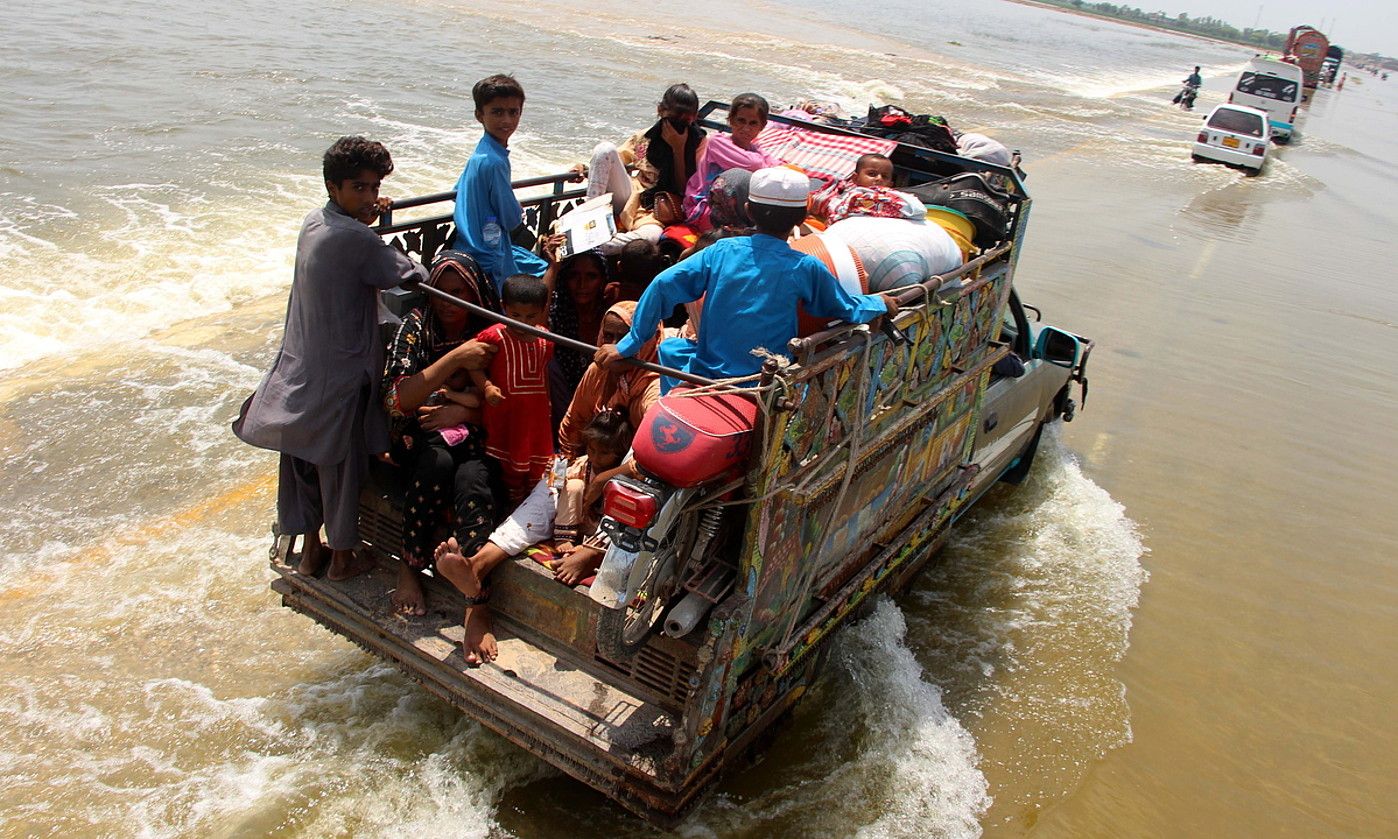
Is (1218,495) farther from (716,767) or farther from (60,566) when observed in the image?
(60,566)

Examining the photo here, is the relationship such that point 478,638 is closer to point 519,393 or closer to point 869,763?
point 519,393

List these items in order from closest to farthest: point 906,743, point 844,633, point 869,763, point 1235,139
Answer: point 869,763, point 906,743, point 844,633, point 1235,139

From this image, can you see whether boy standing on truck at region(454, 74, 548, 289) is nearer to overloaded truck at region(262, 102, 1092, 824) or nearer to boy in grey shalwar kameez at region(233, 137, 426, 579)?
overloaded truck at region(262, 102, 1092, 824)

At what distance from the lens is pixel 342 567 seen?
3729 mm

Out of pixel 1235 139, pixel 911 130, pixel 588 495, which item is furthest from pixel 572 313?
pixel 1235 139

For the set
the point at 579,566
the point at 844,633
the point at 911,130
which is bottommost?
the point at 844,633

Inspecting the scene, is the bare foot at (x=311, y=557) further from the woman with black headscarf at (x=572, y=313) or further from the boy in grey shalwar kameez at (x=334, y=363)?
the woman with black headscarf at (x=572, y=313)

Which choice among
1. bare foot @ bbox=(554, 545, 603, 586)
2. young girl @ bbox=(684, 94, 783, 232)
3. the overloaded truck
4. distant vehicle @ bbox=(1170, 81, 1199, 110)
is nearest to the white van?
distant vehicle @ bbox=(1170, 81, 1199, 110)

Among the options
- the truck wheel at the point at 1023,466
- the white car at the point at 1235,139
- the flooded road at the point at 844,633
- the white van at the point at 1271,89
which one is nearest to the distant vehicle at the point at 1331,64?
the white van at the point at 1271,89

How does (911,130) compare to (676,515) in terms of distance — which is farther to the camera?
(911,130)

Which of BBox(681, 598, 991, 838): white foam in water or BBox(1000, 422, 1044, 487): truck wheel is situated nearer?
BBox(681, 598, 991, 838): white foam in water

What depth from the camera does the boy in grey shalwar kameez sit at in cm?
323

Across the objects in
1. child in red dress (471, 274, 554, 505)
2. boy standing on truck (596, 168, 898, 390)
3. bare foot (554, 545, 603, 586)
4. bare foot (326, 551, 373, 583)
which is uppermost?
boy standing on truck (596, 168, 898, 390)

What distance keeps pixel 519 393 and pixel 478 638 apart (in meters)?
0.86
